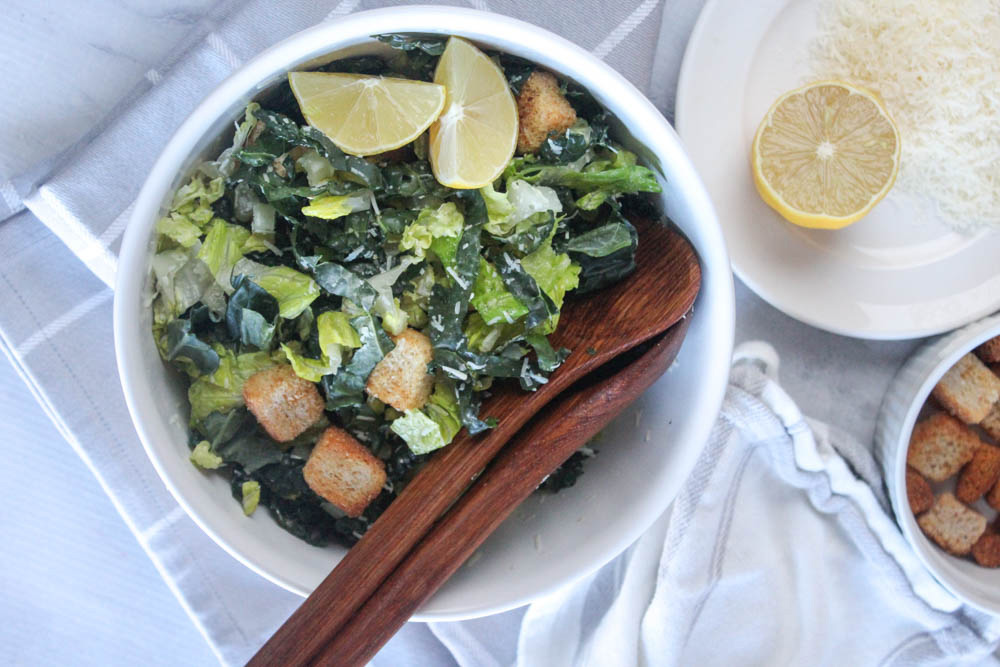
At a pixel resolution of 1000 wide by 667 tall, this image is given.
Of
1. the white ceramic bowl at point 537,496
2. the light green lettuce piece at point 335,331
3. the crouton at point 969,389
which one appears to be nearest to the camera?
the white ceramic bowl at point 537,496

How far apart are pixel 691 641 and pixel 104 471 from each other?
1.19 metres

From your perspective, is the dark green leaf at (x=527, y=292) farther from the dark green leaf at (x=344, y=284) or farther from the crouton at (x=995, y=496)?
the crouton at (x=995, y=496)

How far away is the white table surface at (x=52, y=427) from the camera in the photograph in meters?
1.53

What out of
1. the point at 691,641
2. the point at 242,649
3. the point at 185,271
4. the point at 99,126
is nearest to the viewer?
the point at 185,271

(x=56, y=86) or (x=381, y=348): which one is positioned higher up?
(x=56, y=86)

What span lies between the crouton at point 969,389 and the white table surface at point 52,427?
111 millimetres

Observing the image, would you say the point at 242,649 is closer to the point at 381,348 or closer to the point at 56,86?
the point at 381,348

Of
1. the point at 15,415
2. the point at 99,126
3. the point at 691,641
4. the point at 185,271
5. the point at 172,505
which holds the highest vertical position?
the point at 99,126

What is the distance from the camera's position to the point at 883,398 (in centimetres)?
176

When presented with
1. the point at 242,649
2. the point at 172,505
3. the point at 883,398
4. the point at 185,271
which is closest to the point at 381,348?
the point at 185,271

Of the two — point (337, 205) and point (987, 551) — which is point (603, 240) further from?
point (987, 551)

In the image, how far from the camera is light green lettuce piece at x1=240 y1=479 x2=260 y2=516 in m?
1.30

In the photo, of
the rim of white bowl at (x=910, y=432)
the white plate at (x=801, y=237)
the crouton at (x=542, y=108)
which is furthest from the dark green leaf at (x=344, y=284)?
the rim of white bowl at (x=910, y=432)

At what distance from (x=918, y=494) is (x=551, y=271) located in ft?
3.37
